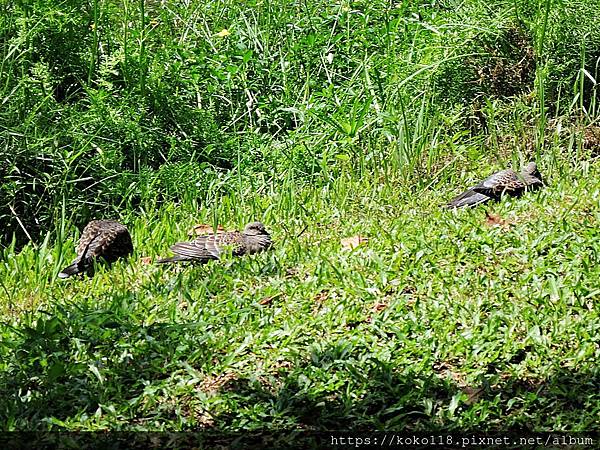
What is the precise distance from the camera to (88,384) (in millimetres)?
4180

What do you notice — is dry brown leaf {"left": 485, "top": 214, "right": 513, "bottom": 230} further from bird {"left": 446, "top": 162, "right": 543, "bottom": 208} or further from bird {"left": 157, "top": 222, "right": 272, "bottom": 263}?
bird {"left": 157, "top": 222, "right": 272, "bottom": 263}

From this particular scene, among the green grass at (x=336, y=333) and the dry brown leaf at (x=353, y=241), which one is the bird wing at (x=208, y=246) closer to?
the green grass at (x=336, y=333)

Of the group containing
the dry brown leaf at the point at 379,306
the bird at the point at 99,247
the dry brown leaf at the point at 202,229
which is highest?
the dry brown leaf at the point at 379,306

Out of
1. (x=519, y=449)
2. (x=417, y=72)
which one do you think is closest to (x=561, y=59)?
(x=417, y=72)

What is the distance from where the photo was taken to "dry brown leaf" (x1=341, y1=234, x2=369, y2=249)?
5652 millimetres

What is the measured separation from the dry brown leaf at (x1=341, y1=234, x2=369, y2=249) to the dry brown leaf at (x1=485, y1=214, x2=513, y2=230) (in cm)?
79

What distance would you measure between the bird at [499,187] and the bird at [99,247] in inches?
87.2

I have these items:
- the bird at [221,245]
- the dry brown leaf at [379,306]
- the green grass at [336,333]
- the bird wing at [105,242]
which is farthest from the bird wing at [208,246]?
the dry brown leaf at [379,306]

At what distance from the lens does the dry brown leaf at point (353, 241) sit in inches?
223

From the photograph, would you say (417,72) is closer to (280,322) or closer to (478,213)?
(478,213)

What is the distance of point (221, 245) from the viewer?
5676 mm

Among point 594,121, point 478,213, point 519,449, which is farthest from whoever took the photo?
point 594,121

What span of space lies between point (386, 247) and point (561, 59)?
2762 mm

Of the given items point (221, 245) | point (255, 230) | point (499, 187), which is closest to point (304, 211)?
point (255, 230)
